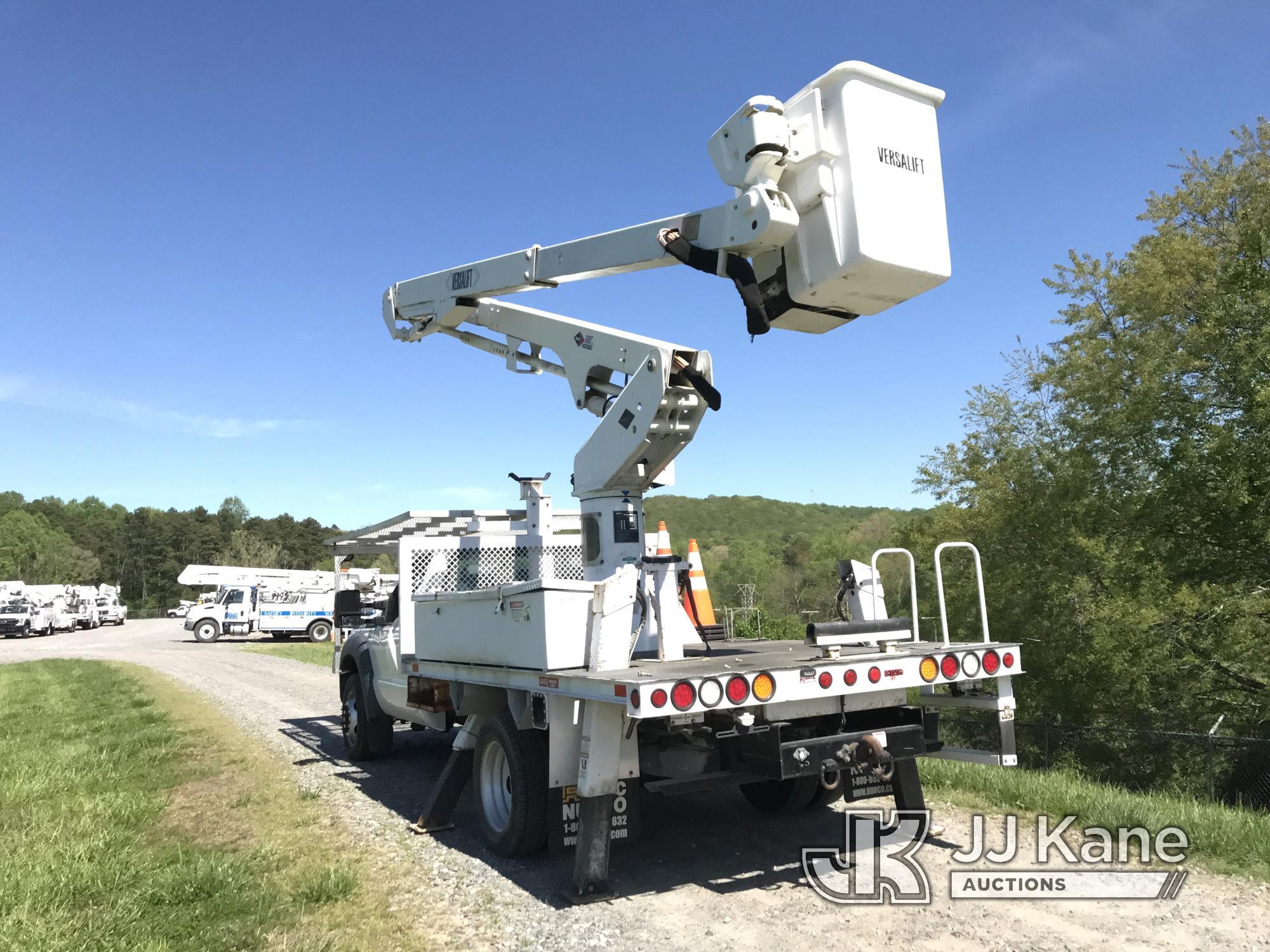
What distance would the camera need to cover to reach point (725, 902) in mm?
4988

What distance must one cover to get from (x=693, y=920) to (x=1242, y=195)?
24.0m

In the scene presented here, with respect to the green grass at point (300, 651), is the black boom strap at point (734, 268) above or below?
above

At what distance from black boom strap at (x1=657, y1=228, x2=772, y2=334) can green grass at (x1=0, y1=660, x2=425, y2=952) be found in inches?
164

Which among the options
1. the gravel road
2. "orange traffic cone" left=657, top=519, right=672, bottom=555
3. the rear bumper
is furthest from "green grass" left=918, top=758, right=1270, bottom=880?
"orange traffic cone" left=657, top=519, right=672, bottom=555

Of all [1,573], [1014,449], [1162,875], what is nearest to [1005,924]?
[1162,875]

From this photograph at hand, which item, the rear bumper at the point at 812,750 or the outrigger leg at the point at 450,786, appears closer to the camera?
the rear bumper at the point at 812,750

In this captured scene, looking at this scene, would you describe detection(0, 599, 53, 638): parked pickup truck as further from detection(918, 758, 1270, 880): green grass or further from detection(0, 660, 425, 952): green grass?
detection(918, 758, 1270, 880): green grass

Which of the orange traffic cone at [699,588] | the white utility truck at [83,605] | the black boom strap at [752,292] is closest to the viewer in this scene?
the black boom strap at [752,292]

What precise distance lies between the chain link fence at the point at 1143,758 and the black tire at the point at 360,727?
21.8 ft

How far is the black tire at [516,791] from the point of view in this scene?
5.71 m

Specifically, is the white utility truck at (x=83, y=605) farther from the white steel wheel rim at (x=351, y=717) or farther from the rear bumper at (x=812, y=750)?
the rear bumper at (x=812, y=750)

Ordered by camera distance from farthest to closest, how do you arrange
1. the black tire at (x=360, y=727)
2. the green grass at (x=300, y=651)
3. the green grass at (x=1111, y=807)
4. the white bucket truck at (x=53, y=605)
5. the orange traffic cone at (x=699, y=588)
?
1. the white bucket truck at (x=53, y=605)
2. the green grass at (x=300, y=651)
3. the black tire at (x=360, y=727)
4. the orange traffic cone at (x=699, y=588)
5. the green grass at (x=1111, y=807)

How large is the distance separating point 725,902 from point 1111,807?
3.03m

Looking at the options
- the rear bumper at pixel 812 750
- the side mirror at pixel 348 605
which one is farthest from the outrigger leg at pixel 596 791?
the side mirror at pixel 348 605
